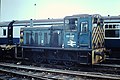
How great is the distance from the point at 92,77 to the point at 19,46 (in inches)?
281

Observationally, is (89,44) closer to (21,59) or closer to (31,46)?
(31,46)

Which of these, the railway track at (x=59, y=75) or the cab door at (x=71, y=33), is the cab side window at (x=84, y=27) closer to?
the cab door at (x=71, y=33)

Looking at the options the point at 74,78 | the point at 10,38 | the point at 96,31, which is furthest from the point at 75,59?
the point at 10,38

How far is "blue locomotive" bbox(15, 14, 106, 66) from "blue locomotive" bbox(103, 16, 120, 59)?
242cm

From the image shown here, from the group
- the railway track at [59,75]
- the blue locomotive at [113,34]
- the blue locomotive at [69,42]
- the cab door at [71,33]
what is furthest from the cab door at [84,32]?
the blue locomotive at [113,34]

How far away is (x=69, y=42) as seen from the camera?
1143cm

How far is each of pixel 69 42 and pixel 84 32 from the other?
43.0 inches

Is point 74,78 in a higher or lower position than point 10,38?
lower

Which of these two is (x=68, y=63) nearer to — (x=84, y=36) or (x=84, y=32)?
(x=84, y=36)

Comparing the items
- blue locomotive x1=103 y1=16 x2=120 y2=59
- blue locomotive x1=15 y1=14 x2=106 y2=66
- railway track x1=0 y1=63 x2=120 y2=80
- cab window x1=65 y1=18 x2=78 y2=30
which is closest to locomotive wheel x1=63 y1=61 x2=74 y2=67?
blue locomotive x1=15 y1=14 x2=106 y2=66

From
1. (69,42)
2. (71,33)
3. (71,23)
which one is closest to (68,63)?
(69,42)

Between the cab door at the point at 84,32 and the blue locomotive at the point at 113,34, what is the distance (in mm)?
4221

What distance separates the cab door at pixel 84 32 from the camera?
10.8m

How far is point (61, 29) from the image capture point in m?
12.1
